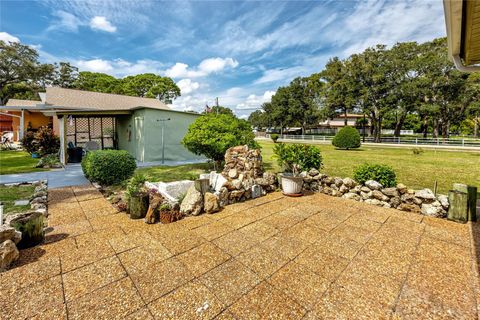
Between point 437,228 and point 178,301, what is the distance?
4616mm

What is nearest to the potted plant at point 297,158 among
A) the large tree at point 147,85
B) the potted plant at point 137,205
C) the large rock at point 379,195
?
the large rock at point 379,195

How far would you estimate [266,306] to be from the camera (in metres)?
2.05

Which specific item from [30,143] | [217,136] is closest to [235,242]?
[217,136]

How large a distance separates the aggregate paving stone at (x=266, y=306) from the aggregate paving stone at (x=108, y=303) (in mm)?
980

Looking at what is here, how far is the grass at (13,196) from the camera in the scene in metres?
4.50

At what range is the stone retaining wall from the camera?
14.8 feet

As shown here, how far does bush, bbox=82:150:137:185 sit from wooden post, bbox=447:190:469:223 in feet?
26.7

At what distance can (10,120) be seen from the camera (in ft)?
69.8

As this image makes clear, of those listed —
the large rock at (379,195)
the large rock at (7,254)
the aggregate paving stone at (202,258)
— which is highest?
the large rock at (379,195)

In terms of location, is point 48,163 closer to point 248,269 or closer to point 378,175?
point 248,269

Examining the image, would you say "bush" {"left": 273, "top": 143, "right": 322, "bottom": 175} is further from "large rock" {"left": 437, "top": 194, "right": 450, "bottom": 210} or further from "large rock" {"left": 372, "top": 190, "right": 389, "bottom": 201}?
"large rock" {"left": 437, "top": 194, "right": 450, "bottom": 210}

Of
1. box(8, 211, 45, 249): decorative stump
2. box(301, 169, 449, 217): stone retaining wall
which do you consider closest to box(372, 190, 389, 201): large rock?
box(301, 169, 449, 217): stone retaining wall

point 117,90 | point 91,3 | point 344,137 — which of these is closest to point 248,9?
point 91,3

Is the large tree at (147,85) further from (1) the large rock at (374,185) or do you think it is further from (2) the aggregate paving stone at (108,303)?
(2) the aggregate paving stone at (108,303)
